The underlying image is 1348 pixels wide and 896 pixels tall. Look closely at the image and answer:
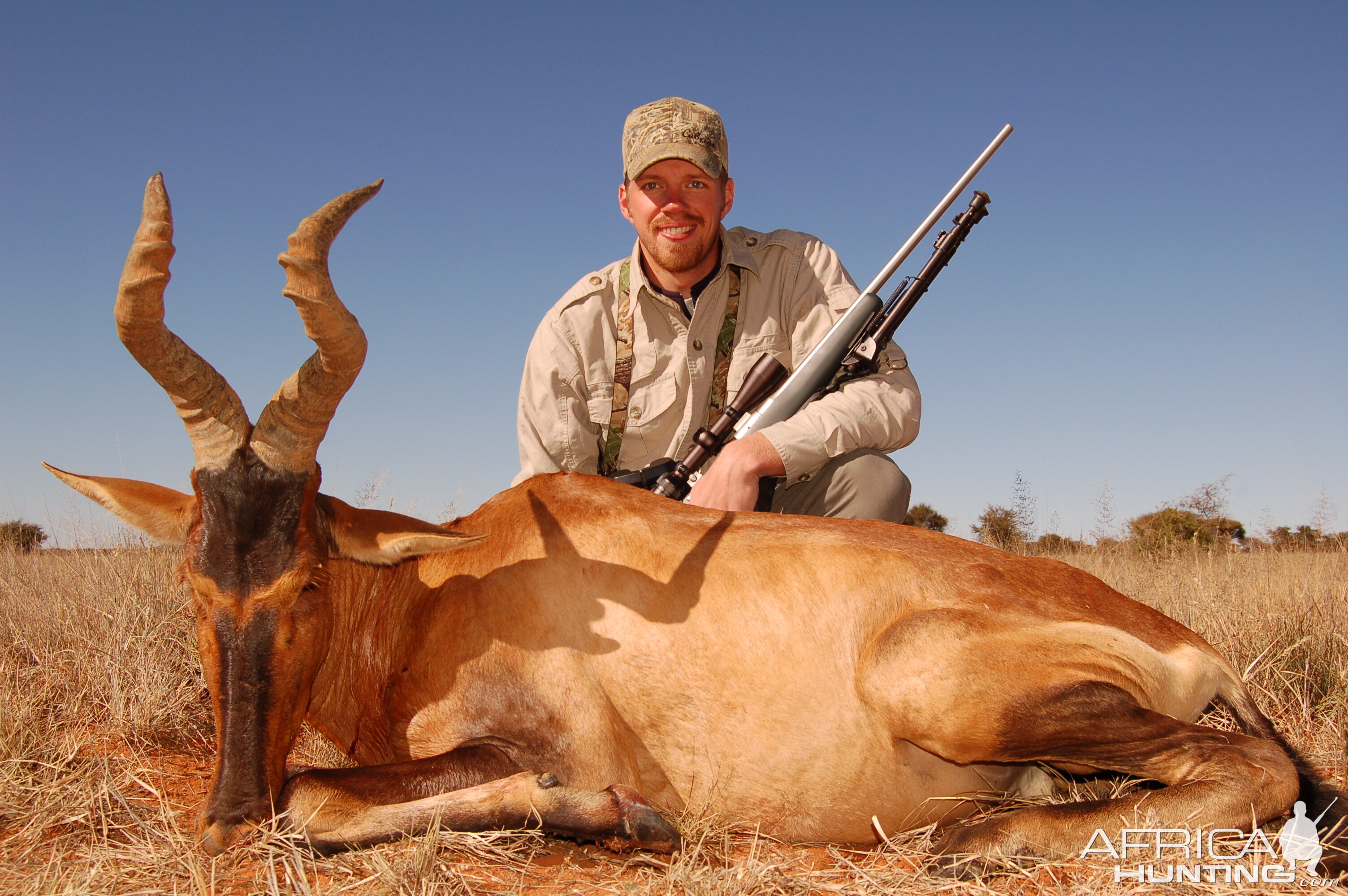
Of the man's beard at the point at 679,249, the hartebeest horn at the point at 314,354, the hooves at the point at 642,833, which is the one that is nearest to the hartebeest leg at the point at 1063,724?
the hooves at the point at 642,833

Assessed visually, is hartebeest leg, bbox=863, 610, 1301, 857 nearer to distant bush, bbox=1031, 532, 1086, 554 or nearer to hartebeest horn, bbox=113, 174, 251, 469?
hartebeest horn, bbox=113, 174, 251, 469

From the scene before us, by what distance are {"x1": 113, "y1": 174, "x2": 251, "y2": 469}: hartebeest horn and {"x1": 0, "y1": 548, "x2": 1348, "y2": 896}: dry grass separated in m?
1.32

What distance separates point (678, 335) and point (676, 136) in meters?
1.21

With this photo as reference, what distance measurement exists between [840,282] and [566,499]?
302 cm

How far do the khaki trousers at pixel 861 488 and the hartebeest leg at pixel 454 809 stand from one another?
251cm

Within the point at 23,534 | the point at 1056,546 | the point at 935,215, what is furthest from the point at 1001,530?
the point at 23,534

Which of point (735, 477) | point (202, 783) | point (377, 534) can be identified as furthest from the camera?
point (735, 477)

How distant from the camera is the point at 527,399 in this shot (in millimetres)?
5887

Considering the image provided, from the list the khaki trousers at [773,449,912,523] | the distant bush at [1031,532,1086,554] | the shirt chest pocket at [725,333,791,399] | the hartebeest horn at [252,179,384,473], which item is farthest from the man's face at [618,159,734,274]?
the distant bush at [1031,532,1086,554]

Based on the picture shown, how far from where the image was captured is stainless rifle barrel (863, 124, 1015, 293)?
241 inches

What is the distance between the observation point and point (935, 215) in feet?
21.4

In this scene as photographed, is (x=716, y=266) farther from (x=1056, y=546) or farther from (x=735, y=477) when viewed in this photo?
(x=1056, y=546)

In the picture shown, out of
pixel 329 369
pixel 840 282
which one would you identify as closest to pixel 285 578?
pixel 329 369

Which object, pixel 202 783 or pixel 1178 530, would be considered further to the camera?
pixel 1178 530
